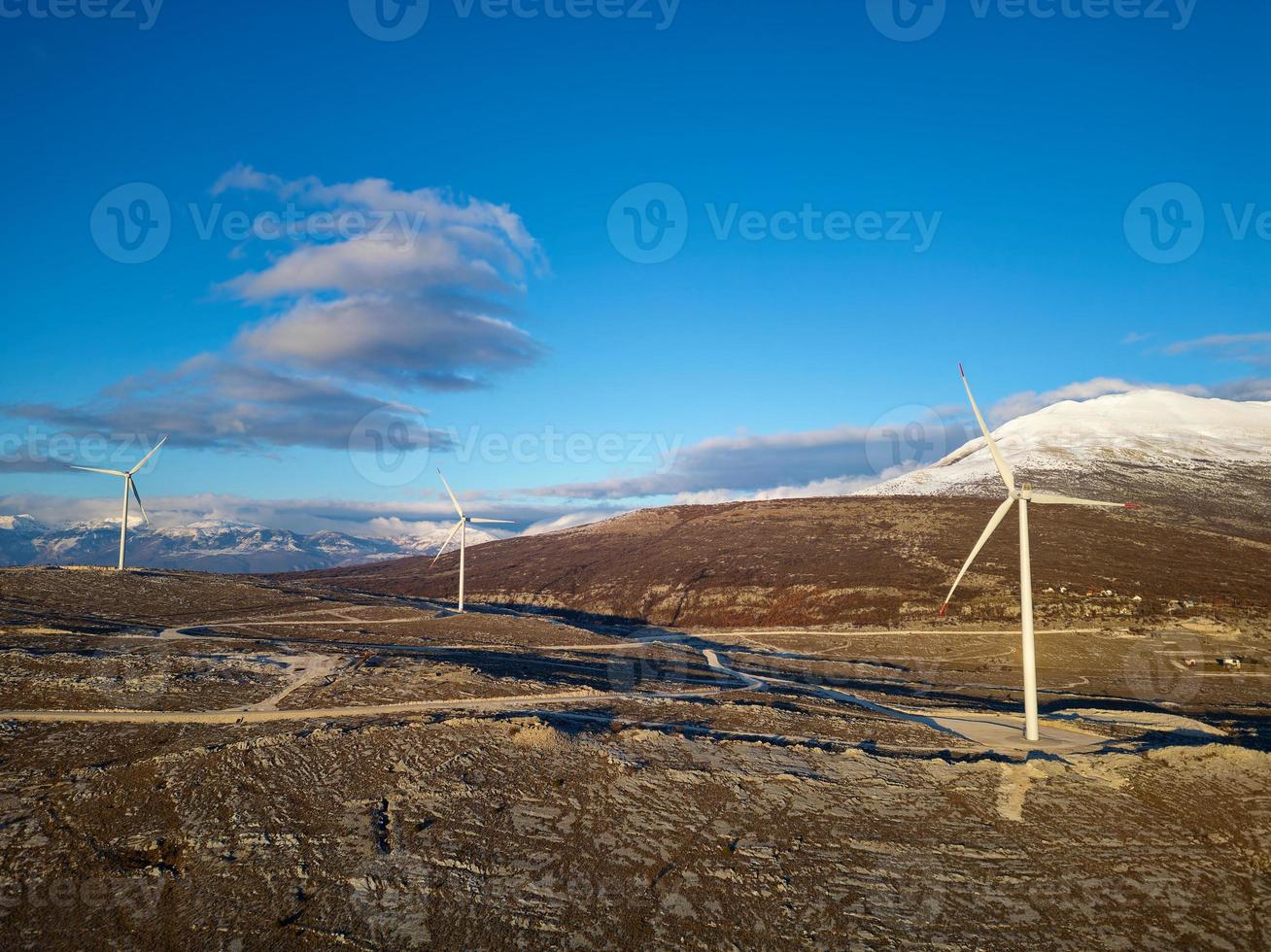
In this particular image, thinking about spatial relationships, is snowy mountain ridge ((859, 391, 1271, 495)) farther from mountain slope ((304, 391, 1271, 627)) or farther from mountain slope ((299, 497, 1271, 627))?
mountain slope ((299, 497, 1271, 627))

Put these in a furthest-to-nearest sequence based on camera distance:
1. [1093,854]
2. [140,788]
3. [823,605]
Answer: [823,605]
[140,788]
[1093,854]

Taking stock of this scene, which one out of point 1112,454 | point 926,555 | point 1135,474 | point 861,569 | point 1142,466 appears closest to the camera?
point 861,569

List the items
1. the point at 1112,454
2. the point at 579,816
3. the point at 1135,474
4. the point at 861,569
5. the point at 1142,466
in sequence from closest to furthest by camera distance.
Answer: the point at 579,816 < the point at 861,569 < the point at 1135,474 < the point at 1142,466 < the point at 1112,454

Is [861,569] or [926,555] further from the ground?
[926,555]

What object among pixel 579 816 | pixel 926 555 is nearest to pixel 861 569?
pixel 926 555

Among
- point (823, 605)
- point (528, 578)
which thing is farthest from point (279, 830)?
point (528, 578)

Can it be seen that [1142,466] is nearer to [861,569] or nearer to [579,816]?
[861,569]

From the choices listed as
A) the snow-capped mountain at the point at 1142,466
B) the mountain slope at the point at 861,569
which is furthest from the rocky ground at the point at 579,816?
the snow-capped mountain at the point at 1142,466

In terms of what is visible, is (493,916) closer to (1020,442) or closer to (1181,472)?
(1181,472)
